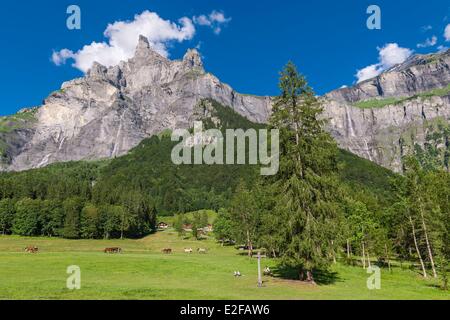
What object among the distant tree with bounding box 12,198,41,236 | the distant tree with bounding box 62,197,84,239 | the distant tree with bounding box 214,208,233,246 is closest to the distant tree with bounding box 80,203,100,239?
the distant tree with bounding box 62,197,84,239

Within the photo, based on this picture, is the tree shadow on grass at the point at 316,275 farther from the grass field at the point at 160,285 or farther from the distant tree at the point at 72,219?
the distant tree at the point at 72,219

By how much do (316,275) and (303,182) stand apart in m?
11.9

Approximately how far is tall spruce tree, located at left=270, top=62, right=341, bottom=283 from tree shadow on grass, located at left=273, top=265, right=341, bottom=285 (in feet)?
7.78

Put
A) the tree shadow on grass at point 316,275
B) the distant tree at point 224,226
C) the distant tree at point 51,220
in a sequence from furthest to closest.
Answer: the distant tree at point 51,220
the distant tree at point 224,226
the tree shadow on grass at point 316,275

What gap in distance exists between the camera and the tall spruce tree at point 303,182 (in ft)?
98.7

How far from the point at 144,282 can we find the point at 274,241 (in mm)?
11874

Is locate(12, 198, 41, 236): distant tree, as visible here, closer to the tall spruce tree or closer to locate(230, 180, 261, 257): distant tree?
locate(230, 180, 261, 257): distant tree

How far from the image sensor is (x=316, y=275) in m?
37.3

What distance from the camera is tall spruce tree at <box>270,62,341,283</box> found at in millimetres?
30078

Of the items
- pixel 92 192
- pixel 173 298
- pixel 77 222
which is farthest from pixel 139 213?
pixel 173 298

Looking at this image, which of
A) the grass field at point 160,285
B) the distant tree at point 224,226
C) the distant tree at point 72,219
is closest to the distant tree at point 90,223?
the distant tree at point 72,219

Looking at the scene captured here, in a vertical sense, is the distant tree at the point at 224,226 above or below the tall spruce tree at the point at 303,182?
below

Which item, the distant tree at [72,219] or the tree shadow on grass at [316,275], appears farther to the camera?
the distant tree at [72,219]

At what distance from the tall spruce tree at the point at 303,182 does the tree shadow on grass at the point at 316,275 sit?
237cm
